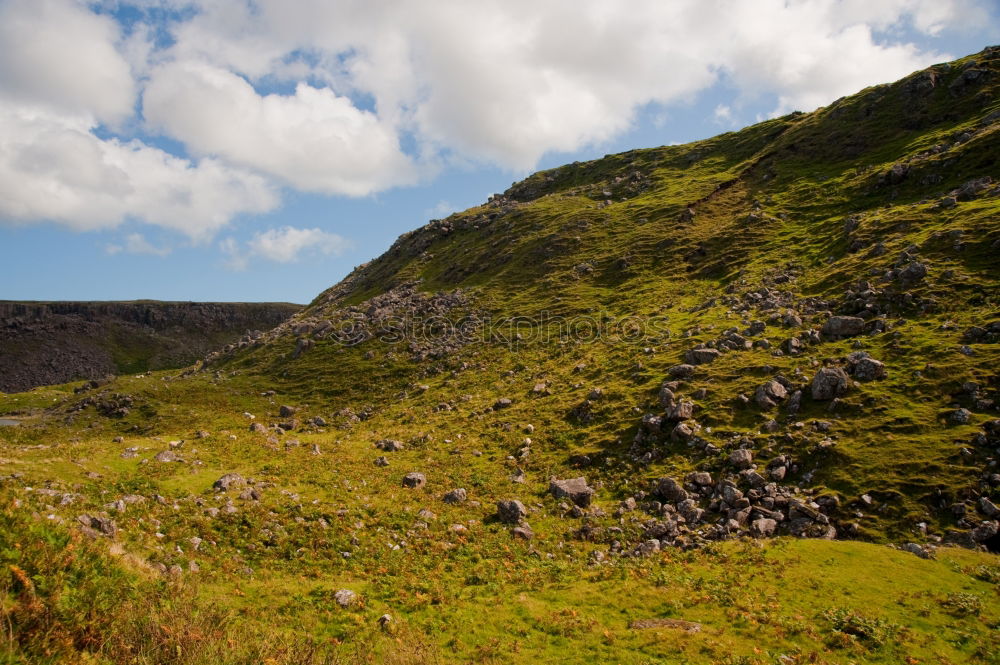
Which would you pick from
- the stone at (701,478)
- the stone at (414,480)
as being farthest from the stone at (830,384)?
the stone at (414,480)

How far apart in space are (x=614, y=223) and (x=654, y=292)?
97.9ft

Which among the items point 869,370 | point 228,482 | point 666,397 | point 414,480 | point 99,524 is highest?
point 869,370

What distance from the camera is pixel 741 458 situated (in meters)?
26.6

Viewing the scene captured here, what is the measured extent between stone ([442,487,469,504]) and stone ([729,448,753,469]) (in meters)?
15.4

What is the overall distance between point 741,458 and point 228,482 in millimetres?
27879

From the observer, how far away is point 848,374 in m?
30.6

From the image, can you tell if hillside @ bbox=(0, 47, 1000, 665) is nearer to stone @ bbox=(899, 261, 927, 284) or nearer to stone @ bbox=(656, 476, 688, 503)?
stone @ bbox=(656, 476, 688, 503)

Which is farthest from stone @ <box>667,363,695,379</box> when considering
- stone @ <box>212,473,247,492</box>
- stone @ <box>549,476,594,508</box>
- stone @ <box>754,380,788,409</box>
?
stone @ <box>212,473,247,492</box>

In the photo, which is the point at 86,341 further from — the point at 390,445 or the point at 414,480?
the point at 414,480

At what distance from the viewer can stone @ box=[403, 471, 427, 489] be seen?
30.2m

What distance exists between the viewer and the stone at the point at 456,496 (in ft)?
91.9

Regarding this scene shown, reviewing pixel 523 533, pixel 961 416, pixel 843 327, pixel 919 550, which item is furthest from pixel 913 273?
pixel 523 533

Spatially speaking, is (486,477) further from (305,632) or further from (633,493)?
(305,632)

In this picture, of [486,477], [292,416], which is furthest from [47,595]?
[292,416]
